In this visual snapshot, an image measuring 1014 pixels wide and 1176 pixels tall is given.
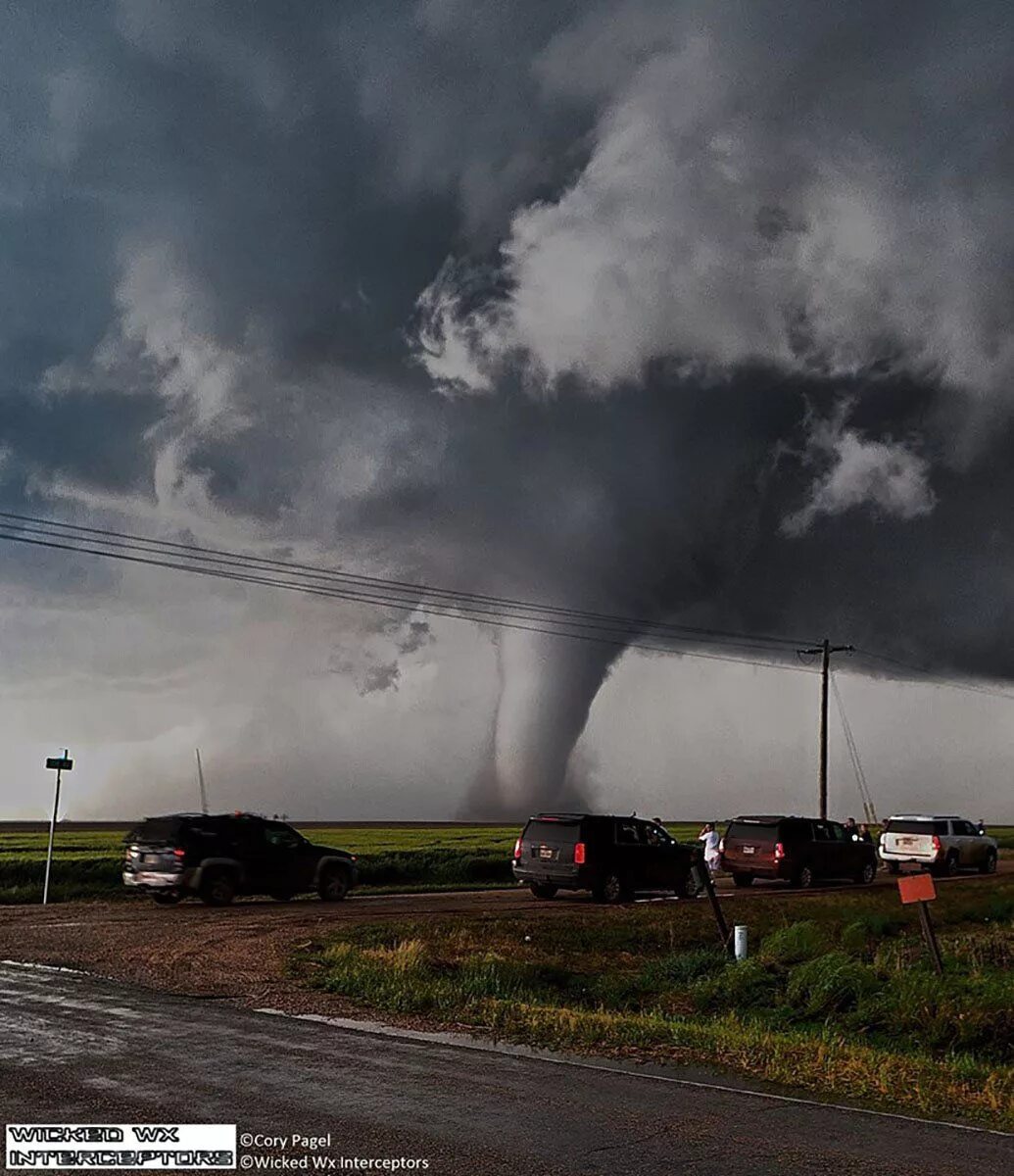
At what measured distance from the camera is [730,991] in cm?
1723

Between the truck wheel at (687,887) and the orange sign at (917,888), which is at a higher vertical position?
the orange sign at (917,888)

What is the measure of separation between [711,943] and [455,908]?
5516 millimetres

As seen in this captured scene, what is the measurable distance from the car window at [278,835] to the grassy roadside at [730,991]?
5.67 metres

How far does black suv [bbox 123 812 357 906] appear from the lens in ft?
85.5

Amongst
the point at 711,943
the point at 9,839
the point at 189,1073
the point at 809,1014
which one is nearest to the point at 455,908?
the point at 711,943

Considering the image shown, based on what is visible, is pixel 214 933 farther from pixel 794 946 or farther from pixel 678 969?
pixel 794 946

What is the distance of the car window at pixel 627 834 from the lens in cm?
2934

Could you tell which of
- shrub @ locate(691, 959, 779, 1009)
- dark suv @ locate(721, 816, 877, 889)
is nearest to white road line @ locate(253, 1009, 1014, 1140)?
shrub @ locate(691, 959, 779, 1009)

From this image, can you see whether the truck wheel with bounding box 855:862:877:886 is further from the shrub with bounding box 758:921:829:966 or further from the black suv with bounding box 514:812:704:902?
the shrub with bounding box 758:921:829:966

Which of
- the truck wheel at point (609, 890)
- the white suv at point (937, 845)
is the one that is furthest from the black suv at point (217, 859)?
the white suv at point (937, 845)

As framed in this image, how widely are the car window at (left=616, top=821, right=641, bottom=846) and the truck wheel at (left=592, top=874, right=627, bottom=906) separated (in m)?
0.82

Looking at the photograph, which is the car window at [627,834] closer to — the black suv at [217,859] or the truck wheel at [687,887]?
the truck wheel at [687,887]

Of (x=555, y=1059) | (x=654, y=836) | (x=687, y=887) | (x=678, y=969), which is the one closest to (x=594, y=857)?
(x=654, y=836)

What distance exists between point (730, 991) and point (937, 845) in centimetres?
2760
